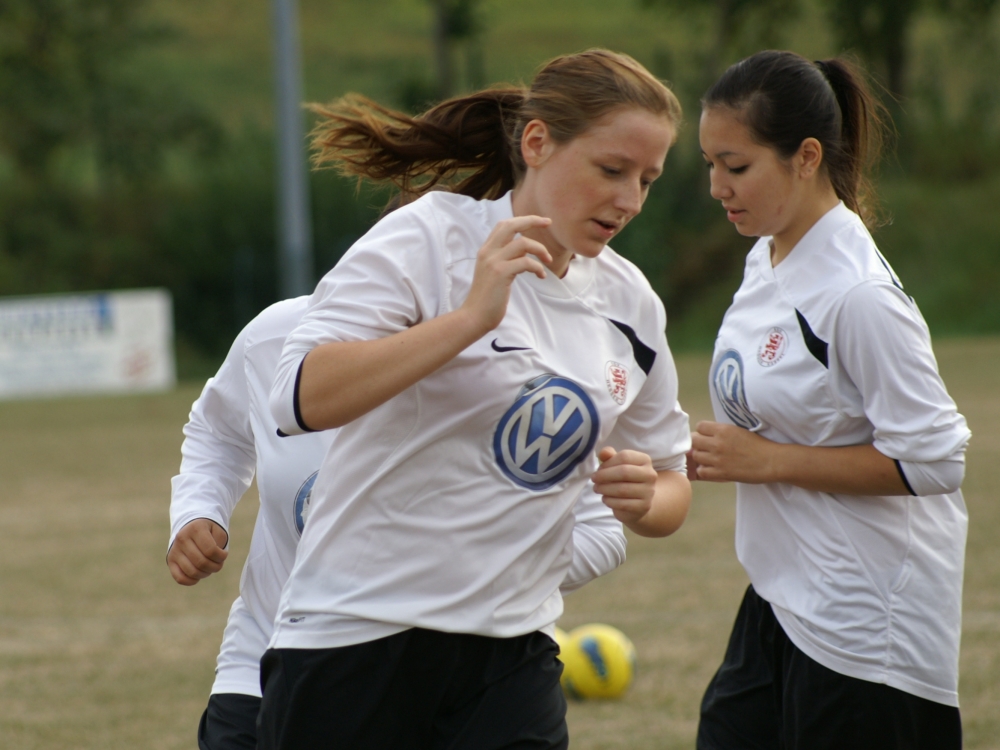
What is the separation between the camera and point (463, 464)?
2223mm

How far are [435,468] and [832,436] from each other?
2.91 ft

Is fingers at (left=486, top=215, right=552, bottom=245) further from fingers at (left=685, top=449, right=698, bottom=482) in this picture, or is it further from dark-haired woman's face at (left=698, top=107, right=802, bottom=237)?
fingers at (left=685, top=449, right=698, bottom=482)

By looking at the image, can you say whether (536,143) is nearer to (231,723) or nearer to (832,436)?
(832,436)

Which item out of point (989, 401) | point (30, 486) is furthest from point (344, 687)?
point (989, 401)

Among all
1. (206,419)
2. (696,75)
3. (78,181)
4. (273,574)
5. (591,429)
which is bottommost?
(78,181)

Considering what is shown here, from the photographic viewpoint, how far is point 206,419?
3.00 meters

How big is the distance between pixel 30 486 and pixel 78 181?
2472cm

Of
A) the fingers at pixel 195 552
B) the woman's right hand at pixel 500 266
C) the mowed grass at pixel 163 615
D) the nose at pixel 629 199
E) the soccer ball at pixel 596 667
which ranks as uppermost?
the nose at pixel 629 199

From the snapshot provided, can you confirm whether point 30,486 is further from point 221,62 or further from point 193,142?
point 221,62

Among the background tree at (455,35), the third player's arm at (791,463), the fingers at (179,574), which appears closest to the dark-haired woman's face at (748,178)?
the third player's arm at (791,463)

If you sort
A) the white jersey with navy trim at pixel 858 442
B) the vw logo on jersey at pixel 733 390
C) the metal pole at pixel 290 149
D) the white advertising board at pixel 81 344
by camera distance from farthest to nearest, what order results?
1. the white advertising board at pixel 81 344
2. the metal pole at pixel 290 149
3. the vw logo on jersey at pixel 733 390
4. the white jersey with navy trim at pixel 858 442

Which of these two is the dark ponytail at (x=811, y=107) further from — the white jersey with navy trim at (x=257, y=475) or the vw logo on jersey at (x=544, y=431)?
the white jersey with navy trim at (x=257, y=475)

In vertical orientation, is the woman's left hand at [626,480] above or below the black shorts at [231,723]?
above

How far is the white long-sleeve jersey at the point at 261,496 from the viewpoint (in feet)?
8.89
